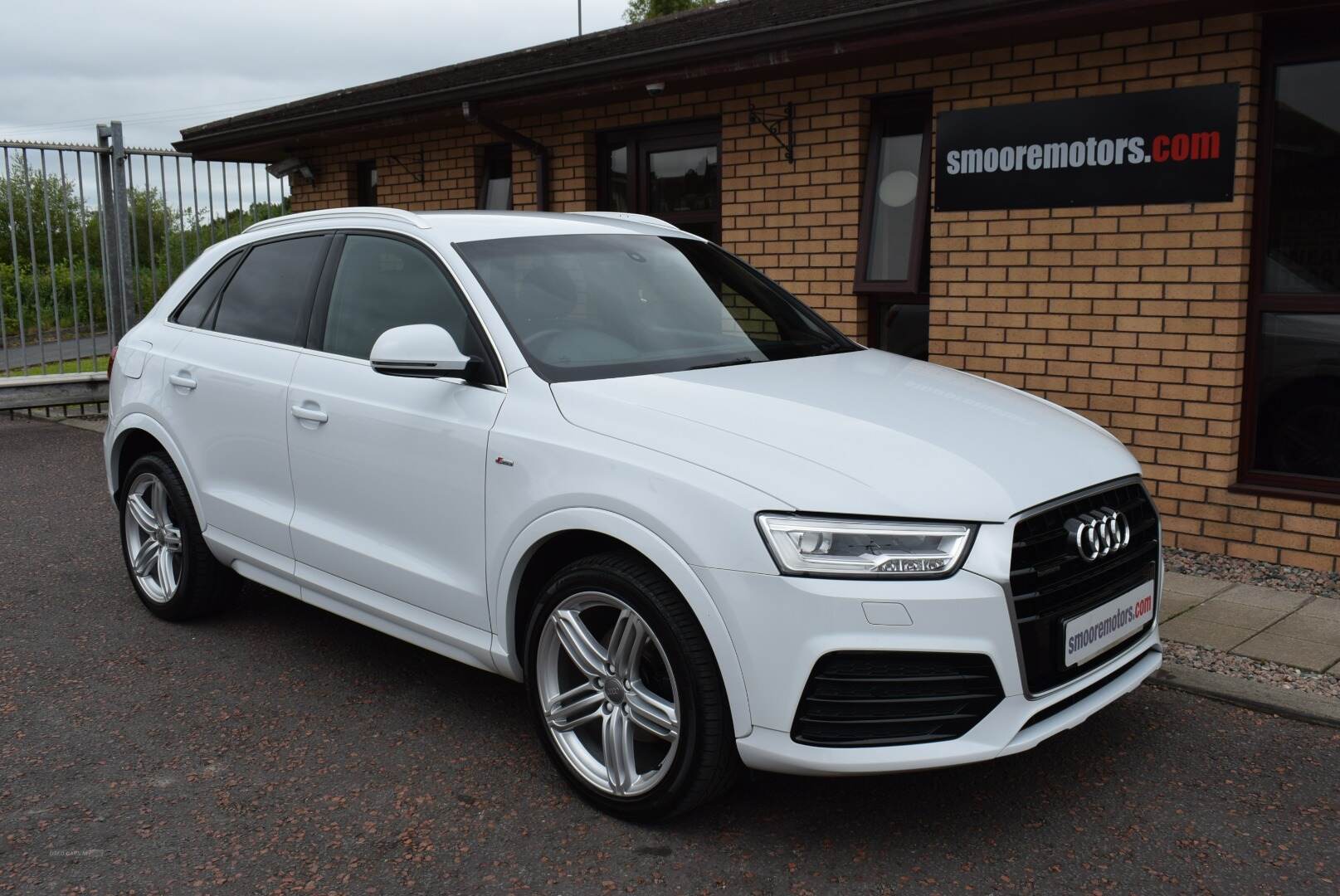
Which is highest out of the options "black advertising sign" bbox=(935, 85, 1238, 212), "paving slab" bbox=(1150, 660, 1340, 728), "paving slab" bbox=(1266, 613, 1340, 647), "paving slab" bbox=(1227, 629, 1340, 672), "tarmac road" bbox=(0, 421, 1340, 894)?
"black advertising sign" bbox=(935, 85, 1238, 212)

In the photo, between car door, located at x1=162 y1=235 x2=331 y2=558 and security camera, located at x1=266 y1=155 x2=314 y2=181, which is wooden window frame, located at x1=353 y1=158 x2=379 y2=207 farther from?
car door, located at x1=162 y1=235 x2=331 y2=558

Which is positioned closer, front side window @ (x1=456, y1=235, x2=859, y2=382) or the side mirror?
the side mirror

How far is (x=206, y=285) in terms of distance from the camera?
539cm

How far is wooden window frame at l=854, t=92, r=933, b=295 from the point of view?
23.9 feet

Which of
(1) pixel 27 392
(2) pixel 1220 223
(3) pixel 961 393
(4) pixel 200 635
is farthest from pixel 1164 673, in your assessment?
(1) pixel 27 392

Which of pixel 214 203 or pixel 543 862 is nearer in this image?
pixel 543 862

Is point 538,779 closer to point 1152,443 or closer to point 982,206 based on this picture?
point 1152,443

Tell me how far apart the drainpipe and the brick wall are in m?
1.74

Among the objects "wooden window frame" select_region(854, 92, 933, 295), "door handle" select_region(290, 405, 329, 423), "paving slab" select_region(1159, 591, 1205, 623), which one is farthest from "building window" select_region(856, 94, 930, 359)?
"door handle" select_region(290, 405, 329, 423)

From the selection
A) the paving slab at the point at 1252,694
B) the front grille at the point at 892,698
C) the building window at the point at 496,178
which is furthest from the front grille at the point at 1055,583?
the building window at the point at 496,178

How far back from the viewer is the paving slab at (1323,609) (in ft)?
17.1

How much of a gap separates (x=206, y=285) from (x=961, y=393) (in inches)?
133

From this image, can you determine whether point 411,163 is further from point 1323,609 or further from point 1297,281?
point 1323,609

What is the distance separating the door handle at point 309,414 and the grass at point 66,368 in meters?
8.76
